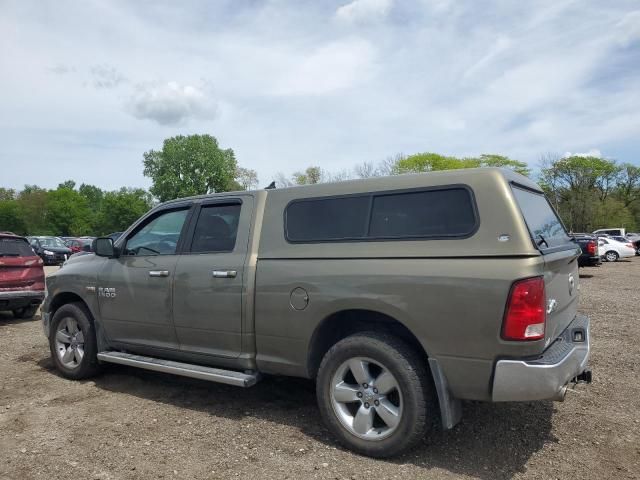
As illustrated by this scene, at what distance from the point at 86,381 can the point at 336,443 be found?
10.4 ft

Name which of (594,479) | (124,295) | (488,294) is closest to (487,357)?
(488,294)

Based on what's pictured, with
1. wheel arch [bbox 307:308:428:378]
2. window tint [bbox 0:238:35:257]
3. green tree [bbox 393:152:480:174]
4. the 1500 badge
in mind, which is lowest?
wheel arch [bbox 307:308:428:378]

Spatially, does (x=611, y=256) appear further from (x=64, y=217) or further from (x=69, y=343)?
(x=64, y=217)

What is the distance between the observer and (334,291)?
3.70 meters

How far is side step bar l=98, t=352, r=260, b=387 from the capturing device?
4.09m

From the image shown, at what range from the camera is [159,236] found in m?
5.07

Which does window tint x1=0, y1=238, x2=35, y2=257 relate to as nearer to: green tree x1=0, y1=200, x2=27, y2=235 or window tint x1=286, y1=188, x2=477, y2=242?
window tint x1=286, y1=188, x2=477, y2=242

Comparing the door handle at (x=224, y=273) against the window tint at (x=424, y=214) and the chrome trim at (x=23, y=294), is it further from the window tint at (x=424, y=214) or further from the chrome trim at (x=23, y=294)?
the chrome trim at (x=23, y=294)

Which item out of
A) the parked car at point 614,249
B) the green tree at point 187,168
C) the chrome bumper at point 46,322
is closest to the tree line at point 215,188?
the green tree at point 187,168

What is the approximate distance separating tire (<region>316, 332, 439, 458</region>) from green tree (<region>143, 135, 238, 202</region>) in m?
64.8

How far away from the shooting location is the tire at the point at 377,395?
11.1 ft

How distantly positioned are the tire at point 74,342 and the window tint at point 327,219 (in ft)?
9.09

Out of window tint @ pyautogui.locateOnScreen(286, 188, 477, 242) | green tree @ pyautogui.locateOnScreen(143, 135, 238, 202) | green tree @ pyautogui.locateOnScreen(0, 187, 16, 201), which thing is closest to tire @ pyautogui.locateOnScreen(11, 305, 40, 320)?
window tint @ pyautogui.locateOnScreen(286, 188, 477, 242)

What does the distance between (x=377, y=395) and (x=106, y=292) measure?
3.16m
